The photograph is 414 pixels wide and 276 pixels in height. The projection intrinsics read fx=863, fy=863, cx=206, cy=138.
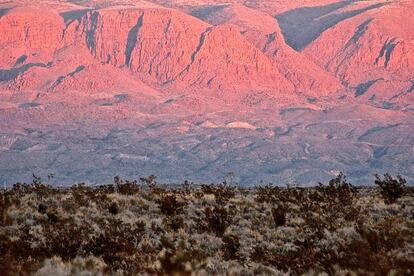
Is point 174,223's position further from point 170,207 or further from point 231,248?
point 231,248

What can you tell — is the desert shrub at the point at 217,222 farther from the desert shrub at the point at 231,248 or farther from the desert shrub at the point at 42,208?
the desert shrub at the point at 42,208

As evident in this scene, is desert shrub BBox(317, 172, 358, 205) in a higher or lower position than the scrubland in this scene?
lower

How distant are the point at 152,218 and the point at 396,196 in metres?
12.4

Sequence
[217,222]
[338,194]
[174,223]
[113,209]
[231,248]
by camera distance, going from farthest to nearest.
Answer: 1. [338,194]
2. [113,209]
3. [174,223]
4. [217,222]
5. [231,248]

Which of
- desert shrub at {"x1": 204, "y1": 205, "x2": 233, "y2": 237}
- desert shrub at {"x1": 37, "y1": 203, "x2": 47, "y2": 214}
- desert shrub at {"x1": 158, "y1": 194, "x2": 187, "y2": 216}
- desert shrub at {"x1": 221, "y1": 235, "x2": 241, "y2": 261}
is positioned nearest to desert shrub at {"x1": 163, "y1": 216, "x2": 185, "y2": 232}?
desert shrub at {"x1": 204, "y1": 205, "x2": 233, "y2": 237}

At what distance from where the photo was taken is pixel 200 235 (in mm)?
22891

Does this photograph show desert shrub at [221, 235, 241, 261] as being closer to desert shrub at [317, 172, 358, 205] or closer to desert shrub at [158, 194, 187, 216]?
desert shrub at [158, 194, 187, 216]

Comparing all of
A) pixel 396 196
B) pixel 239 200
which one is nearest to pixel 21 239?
pixel 239 200

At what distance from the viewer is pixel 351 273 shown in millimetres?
16047

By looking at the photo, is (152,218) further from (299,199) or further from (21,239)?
(299,199)

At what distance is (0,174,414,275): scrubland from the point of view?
17.7 metres

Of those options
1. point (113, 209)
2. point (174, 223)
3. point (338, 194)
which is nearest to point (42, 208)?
point (113, 209)

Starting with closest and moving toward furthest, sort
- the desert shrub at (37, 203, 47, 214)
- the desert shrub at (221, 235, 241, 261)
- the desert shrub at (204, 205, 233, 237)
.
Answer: the desert shrub at (221, 235, 241, 261), the desert shrub at (204, 205, 233, 237), the desert shrub at (37, 203, 47, 214)

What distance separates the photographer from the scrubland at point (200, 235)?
58.1 feet
